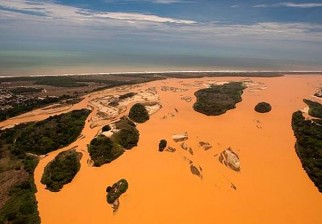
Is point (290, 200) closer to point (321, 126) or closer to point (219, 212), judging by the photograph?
point (219, 212)

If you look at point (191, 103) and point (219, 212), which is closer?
point (219, 212)

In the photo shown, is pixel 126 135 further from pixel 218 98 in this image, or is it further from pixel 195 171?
pixel 218 98

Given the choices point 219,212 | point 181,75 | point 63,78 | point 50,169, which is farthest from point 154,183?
point 181,75

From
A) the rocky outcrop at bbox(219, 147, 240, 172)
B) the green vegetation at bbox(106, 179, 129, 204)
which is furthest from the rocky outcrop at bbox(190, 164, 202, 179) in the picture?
the green vegetation at bbox(106, 179, 129, 204)

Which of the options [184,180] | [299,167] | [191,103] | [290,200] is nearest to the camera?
[290,200]

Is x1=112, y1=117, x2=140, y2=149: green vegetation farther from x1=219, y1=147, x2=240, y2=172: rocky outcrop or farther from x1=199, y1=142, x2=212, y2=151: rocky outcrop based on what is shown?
x1=219, y1=147, x2=240, y2=172: rocky outcrop

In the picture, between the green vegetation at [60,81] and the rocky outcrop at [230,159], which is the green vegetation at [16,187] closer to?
the rocky outcrop at [230,159]

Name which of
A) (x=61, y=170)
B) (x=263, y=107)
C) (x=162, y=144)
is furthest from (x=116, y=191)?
(x=263, y=107)
